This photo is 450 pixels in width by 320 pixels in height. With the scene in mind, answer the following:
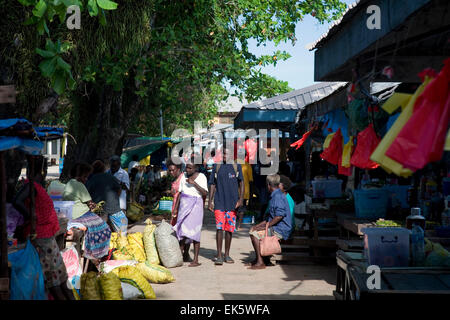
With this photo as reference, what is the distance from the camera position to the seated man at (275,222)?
8969mm

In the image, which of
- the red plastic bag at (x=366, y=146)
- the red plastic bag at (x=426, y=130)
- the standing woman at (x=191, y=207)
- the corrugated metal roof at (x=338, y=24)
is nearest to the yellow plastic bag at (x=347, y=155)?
the red plastic bag at (x=366, y=146)

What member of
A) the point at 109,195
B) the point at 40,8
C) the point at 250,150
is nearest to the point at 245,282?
the point at 109,195

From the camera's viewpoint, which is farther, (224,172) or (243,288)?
(224,172)

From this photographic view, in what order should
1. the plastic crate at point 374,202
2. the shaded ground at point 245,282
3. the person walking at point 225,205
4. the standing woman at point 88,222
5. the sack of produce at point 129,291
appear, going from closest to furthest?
the sack of produce at point 129,291 < the shaded ground at point 245,282 < the standing woman at point 88,222 < the plastic crate at point 374,202 < the person walking at point 225,205

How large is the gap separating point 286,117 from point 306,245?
6.56m

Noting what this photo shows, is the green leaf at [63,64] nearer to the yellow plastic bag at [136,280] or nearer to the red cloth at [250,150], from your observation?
the yellow plastic bag at [136,280]

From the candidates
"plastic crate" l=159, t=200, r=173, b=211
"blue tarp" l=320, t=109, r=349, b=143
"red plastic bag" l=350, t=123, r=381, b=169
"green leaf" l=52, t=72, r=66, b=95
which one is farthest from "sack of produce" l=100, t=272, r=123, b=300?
"plastic crate" l=159, t=200, r=173, b=211

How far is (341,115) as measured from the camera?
9891 mm

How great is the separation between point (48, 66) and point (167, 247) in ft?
16.4

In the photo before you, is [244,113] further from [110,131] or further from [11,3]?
[11,3]

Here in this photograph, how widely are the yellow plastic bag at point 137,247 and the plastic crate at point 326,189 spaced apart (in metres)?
3.42

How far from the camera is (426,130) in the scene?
2760mm

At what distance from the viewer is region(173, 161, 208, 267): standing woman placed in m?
9.20
